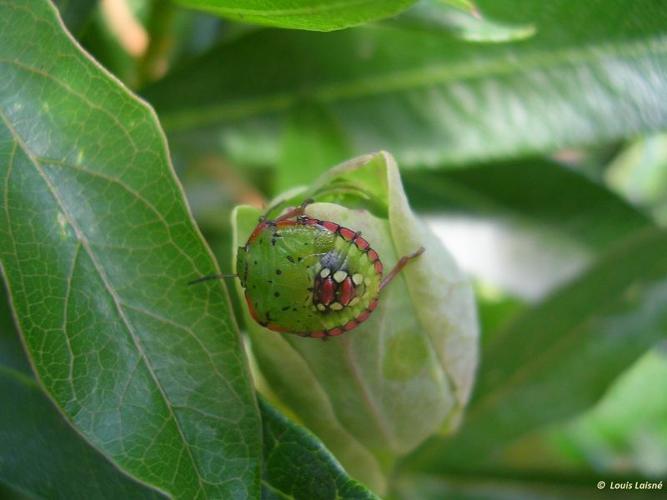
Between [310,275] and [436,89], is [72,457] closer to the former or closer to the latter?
[310,275]

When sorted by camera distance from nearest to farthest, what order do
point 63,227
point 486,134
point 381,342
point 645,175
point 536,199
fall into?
point 63,227 < point 381,342 < point 486,134 < point 536,199 < point 645,175

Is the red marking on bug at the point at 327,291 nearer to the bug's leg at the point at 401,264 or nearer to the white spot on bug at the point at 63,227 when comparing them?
the bug's leg at the point at 401,264

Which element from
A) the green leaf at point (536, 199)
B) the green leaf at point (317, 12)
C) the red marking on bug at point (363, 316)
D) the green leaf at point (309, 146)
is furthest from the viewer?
the green leaf at point (536, 199)

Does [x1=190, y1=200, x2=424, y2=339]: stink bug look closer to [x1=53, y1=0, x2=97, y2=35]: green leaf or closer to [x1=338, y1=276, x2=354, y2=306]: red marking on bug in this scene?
[x1=338, y1=276, x2=354, y2=306]: red marking on bug

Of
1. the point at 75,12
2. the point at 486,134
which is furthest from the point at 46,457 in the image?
the point at 486,134

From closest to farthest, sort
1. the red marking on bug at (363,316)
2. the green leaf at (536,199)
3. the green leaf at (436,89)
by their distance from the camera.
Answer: the red marking on bug at (363,316) < the green leaf at (436,89) < the green leaf at (536,199)

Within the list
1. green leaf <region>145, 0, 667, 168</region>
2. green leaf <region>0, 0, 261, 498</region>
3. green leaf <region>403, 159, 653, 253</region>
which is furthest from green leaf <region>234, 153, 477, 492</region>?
green leaf <region>403, 159, 653, 253</region>

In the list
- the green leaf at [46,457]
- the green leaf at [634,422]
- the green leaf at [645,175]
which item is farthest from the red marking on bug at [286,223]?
the green leaf at [634,422]
